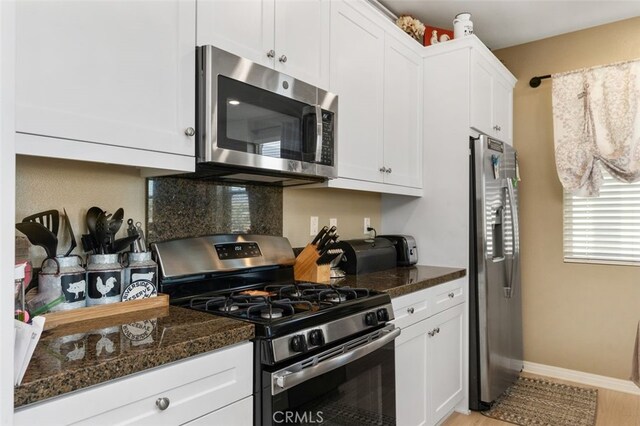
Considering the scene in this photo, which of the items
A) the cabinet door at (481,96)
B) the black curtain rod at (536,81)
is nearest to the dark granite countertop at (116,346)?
the cabinet door at (481,96)

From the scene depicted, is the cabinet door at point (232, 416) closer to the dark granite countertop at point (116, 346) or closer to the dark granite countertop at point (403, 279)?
the dark granite countertop at point (116, 346)

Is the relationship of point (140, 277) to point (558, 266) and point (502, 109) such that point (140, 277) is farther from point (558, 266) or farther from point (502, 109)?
point (558, 266)

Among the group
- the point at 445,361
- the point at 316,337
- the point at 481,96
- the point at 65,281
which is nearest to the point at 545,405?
the point at 445,361

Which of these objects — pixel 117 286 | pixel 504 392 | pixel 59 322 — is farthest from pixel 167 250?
pixel 504 392

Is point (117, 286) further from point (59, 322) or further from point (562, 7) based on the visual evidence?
point (562, 7)

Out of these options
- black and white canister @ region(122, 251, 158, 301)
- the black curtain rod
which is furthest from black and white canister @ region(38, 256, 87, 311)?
the black curtain rod

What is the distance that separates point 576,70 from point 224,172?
2.84 metres

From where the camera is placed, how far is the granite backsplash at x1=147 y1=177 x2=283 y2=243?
5.53 feet

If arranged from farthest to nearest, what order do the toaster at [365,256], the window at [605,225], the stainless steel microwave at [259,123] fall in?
the window at [605,225] → the toaster at [365,256] → the stainless steel microwave at [259,123]

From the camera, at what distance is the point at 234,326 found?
1.20 m

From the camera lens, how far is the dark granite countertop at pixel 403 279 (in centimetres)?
196

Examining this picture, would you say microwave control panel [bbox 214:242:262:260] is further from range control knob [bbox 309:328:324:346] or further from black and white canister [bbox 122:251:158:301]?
range control knob [bbox 309:328:324:346]

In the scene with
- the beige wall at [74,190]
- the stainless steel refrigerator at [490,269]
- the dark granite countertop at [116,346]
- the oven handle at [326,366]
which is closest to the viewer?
the dark granite countertop at [116,346]

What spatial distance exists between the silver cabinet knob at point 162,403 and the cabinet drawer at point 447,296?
154 cm
